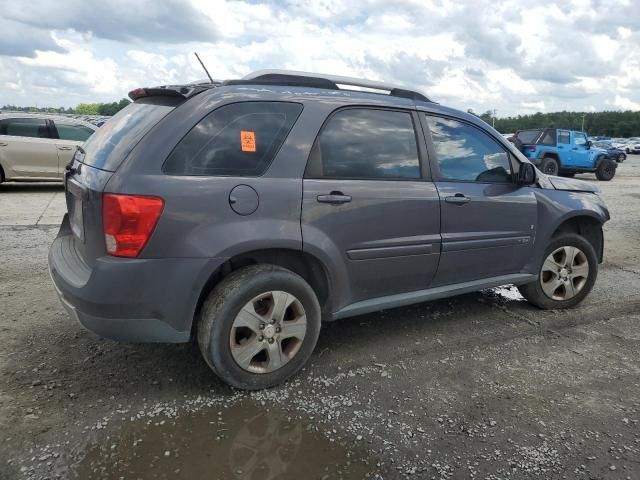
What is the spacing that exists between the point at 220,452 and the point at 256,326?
696 mm

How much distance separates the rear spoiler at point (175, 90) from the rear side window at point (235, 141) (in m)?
0.20

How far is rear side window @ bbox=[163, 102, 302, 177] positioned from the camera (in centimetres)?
269

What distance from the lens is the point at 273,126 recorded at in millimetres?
2943

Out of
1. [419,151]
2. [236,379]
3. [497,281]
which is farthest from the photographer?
[497,281]

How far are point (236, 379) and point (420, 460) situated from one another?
1.08 metres

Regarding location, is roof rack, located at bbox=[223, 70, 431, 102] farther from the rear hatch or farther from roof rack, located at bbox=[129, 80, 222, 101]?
the rear hatch

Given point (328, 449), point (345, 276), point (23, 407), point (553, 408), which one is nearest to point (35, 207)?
point (23, 407)

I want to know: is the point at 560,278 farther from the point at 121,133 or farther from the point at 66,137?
the point at 66,137

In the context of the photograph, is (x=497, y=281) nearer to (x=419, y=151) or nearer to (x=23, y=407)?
(x=419, y=151)

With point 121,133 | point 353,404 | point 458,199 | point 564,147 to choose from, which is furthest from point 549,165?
point 121,133

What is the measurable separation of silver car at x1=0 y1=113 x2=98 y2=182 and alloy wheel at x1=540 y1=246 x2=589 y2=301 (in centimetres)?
989

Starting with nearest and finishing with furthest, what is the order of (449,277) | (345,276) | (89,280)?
(89,280) < (345,276) < (449,277)

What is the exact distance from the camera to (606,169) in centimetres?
1842

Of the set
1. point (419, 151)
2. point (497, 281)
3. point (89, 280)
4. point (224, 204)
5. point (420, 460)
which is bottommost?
point (420, 460)
